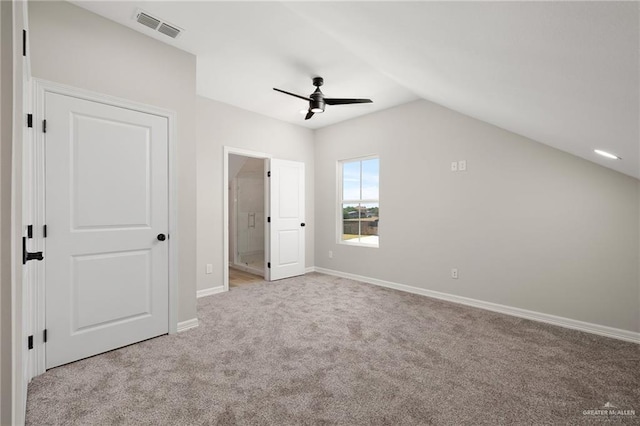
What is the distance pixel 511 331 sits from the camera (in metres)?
2.83

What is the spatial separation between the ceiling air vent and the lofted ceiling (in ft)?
0.18

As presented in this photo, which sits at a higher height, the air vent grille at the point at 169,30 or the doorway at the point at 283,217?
the air vent grille at the point at 169,30

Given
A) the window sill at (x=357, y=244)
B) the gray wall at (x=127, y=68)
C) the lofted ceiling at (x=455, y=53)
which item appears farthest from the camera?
the window sill at (x=357, y=244)

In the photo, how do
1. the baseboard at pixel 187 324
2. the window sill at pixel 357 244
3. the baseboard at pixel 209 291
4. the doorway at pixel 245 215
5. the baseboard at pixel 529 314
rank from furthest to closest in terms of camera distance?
1. the doorway at pixel 245 215
2. the window sill at pixel 357 244
3. the baseboard at pixel 209 291
4. the baseboard at pixel 187 324
5. the baseboard at pixel 529 314

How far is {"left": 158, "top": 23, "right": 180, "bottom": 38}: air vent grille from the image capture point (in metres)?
2.48

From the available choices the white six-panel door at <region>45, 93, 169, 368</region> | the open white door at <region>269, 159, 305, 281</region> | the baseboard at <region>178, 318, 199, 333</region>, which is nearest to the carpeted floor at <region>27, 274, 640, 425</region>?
the baseboard at <region>178, 318, 199, 333</region>

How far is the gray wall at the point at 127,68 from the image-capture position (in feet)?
7.05

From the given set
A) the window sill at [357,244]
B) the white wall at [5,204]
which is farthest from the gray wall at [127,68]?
the window sill at [357,244]

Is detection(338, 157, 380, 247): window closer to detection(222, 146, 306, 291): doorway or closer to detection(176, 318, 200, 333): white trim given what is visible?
detection(222, 146, 306, 291): doorway

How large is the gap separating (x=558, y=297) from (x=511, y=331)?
2.33 feet

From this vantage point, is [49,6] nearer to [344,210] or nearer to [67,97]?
[67,97]

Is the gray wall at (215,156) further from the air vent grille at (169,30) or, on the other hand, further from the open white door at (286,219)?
the air vent grille at (169,30)

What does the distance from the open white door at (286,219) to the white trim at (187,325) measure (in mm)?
1872

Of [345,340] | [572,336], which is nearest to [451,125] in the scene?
[572,336]
